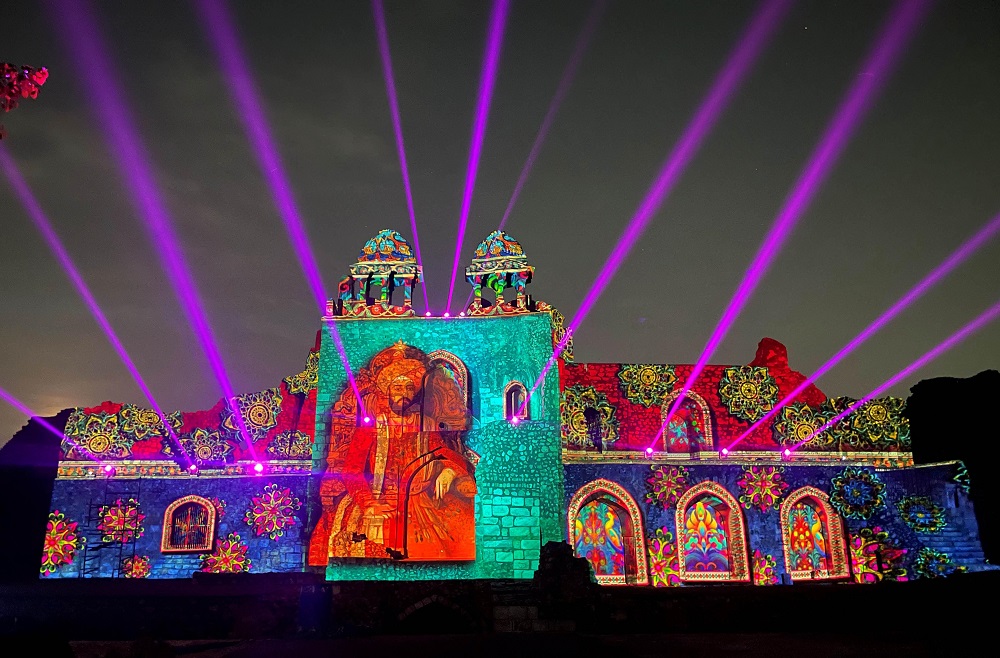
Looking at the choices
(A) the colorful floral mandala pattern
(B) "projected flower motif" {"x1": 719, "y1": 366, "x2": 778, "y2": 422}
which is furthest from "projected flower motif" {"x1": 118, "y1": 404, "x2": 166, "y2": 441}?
(B) "projected flower motif" {"x1": 719, "y1": 366, "x2": 778, "y2": 422}


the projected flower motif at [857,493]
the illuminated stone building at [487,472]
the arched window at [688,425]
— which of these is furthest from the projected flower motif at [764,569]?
the arched window at [688,425]

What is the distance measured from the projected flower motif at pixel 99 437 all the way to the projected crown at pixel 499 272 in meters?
10.8

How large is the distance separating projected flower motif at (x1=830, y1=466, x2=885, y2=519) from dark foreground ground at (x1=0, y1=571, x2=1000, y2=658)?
7534 millimetres

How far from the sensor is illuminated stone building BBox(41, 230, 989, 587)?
63.2 feet

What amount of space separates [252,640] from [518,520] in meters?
8.25

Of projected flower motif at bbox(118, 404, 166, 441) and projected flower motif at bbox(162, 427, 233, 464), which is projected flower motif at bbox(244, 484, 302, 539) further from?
projected flower motif at bbox(118, 404, 166, 441)

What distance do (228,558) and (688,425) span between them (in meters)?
13.6

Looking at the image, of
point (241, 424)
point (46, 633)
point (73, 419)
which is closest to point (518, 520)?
point (241, 424)

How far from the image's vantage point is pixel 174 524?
20.2m

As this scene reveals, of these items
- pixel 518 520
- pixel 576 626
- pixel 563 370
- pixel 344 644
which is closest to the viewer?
pixel 344 644

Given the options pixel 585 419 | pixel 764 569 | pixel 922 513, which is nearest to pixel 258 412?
pixel 585 419

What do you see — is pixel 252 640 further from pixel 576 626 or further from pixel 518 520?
pixel 518 520

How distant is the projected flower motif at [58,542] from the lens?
64.7 ft

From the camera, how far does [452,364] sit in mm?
20953
